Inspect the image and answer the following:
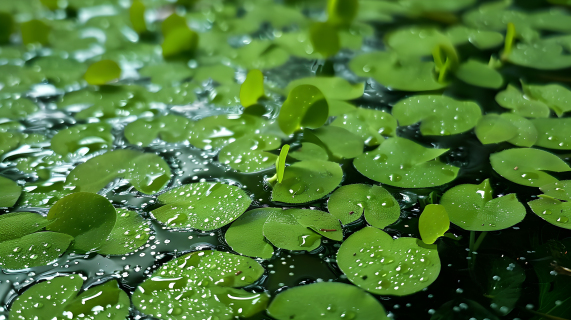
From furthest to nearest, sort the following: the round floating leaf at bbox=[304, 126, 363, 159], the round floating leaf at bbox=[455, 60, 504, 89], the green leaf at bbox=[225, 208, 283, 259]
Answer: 1. the round floating leaf at bbox=[455, 60, 504, 89]
2. the round floating leaf at bbox=[304, 126, 363, 159]
3. the green leaf at bbox=[225, 208, 283, 259]

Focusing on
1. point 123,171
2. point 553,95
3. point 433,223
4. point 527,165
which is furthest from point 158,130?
point 553,95

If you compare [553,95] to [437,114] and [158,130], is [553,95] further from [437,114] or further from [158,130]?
[158,130]

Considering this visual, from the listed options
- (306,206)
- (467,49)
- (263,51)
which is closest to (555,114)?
(467,49)

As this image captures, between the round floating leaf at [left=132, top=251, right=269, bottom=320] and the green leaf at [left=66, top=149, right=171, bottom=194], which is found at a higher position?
the green leaf at [left=66, top=149, right=171, bottom=194]

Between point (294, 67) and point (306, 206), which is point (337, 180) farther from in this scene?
point (294, 67)

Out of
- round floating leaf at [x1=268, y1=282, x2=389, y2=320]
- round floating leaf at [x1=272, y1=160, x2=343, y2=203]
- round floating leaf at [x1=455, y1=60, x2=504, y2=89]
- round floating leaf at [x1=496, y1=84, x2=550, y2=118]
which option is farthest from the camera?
round floating leaf at [x1=455, y1=60, x2=504, y2=89]

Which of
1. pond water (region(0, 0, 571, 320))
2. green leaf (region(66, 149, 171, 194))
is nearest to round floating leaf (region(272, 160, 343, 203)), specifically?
pond water (region(0, 0, 571, 320))

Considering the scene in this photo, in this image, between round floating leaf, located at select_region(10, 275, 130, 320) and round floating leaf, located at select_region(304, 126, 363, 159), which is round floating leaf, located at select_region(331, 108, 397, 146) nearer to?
round floating leaf, located at select_region(304, 126, 363, 159)
